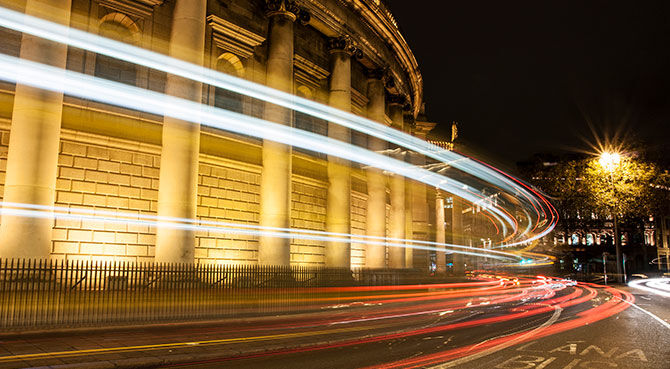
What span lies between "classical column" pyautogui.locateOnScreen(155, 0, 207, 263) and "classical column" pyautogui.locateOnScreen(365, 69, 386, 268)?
45.0 feet

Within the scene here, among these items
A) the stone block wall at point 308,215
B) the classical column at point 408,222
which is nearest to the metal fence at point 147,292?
the stone block wall at point 308,215

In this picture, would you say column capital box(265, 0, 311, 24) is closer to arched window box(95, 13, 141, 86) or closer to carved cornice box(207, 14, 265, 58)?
carved cornice box(207, 14, 265, 58)

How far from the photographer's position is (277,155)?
2283cm

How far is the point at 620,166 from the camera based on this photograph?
3359 cm

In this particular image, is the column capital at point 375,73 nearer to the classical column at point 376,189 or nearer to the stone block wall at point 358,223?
the classical column at point 376,189

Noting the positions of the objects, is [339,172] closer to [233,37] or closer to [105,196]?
[233,37]

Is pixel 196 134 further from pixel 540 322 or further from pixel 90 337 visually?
pixel 540 322

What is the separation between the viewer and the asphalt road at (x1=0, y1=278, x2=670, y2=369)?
9195 millimetres

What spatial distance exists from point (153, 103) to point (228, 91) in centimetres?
417

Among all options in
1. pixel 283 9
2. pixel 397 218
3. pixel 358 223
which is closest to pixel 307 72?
pixel 283 9

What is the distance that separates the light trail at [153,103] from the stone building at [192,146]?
1.00 ft

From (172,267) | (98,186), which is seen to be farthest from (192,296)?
(98,186)

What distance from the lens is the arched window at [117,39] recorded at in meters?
19.4

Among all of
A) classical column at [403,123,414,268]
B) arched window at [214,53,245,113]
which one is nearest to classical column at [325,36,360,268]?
arched window at [214,53,245,113]
